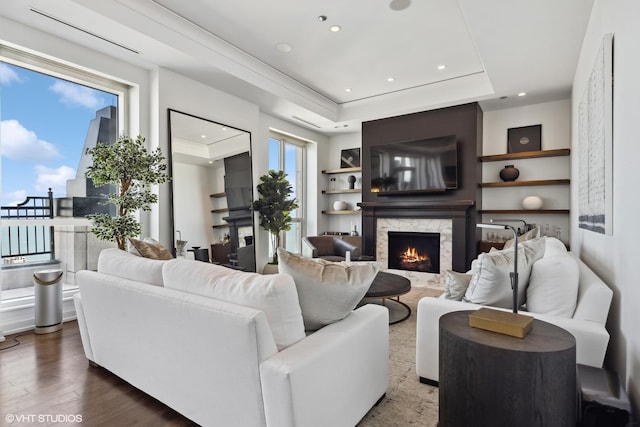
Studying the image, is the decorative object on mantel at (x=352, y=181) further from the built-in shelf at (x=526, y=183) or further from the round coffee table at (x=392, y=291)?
the round coffee table at (x=392, y=291)

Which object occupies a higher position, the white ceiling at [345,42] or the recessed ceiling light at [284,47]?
the recessed ceiling light at [284,47]

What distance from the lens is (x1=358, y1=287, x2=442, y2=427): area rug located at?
176 centimetres

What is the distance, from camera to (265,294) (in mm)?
1412

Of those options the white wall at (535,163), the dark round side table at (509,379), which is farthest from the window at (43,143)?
the white wall at (535,163)

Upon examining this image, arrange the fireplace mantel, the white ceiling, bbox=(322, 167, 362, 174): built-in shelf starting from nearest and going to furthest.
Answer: the white ceiling < the fireplace mantel < bbox=(322, 167, 362, 174): built-in shelf

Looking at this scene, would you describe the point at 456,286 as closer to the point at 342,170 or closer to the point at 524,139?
the point at 524,139

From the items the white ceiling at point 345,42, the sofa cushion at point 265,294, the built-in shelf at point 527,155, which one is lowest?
the sofa cushion at point 265,294

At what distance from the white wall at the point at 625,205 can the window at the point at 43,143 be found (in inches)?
174

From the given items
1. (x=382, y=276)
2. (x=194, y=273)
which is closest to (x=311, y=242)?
(x=382, y=276)

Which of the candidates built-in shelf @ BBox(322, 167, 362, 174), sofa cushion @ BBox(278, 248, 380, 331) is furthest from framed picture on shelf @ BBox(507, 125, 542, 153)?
sofa cushion @ BBox(278, 248, 380, 331)

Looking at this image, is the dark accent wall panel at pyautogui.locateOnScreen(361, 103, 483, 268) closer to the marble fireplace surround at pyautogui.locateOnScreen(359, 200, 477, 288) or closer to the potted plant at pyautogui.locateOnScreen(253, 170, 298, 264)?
the marble fireplace surround at pyautogui.locateOnScreen(359, 200, 477, 288)

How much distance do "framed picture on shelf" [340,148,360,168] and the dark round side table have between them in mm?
5516

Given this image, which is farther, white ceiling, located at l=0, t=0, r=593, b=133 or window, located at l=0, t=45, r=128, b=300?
window, located at l=0, t=45, r=128, b=300

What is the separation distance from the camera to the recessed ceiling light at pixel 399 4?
9.89 ft
